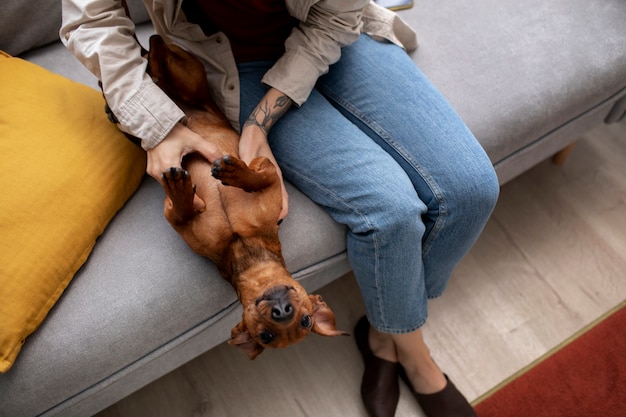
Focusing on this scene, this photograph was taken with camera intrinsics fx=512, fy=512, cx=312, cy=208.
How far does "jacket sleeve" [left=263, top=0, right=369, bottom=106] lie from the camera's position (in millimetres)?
1268

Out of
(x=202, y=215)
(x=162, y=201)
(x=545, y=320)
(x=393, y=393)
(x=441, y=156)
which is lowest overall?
(x=393, y=393)

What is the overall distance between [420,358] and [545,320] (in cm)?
54

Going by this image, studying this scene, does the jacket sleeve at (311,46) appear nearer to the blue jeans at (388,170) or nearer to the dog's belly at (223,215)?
the blue jeans at (388,170)

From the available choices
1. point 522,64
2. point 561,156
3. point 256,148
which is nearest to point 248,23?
point 256,148

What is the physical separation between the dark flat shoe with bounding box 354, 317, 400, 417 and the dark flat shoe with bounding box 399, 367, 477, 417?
0.29 feet

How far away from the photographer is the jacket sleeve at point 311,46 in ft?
4.16

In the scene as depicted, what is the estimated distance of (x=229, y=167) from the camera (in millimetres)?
1087

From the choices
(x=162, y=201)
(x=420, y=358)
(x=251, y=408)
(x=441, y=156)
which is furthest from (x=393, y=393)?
(x=162, y=201)

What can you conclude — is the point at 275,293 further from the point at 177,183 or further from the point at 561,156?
the point at 561,156

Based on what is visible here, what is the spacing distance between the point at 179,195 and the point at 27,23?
895mm

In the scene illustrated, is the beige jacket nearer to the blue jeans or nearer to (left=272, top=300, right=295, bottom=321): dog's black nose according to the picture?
the blue jeans

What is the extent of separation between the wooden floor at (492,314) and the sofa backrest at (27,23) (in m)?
1.13

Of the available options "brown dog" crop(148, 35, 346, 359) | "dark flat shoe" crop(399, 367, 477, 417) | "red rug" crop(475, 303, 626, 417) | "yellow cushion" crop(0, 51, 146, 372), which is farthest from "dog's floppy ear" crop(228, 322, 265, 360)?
"red rug" crop(475, 303, 626, 417)

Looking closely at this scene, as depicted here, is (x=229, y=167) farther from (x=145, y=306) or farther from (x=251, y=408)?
(x=251, y=408)
